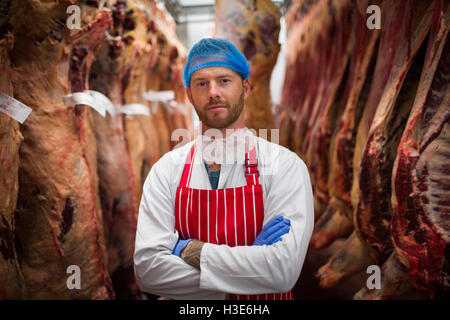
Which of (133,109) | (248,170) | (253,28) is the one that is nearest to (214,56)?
(248,170)

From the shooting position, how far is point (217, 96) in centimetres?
97

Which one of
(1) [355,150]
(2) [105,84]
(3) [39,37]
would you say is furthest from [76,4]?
(1) [355,150]

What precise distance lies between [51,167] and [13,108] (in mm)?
363

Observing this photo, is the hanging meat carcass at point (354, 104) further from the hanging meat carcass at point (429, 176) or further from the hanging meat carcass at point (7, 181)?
the hanging meat carcass at point (7, 181)

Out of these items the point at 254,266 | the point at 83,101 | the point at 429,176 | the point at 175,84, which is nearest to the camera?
the point at 254,266

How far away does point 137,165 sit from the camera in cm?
215

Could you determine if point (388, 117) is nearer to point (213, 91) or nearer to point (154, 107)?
point (213, 91)

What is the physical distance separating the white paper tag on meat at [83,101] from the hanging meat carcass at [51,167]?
0.03m

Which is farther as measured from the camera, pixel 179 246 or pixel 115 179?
pixel 115 179

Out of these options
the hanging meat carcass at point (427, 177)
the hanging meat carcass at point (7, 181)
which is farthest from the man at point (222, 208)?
the hanging meat carcass at point (7, 181)

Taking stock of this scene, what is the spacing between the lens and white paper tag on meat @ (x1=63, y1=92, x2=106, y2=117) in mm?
1353

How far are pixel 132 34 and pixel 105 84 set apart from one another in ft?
1.26

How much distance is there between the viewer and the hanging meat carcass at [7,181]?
114cm

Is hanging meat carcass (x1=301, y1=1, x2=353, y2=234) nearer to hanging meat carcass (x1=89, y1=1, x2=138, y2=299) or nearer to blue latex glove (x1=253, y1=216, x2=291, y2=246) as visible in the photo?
hanging meat carcass (x1=89, y1=1, x2=138, y2=299)
